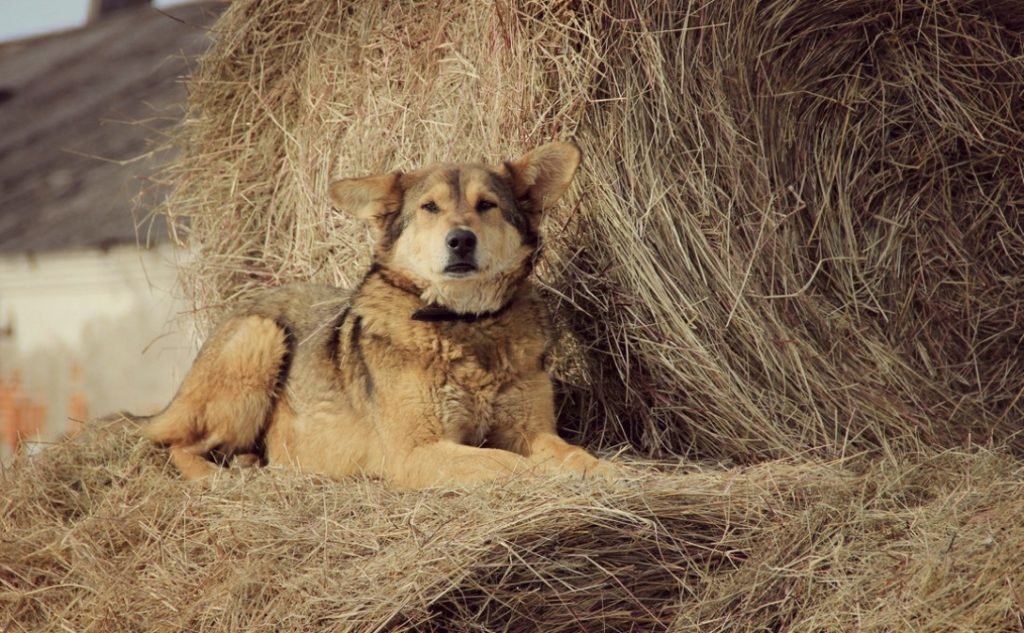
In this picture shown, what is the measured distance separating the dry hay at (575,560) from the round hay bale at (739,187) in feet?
2.39

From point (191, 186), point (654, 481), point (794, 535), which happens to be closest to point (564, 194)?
point (654, 481)

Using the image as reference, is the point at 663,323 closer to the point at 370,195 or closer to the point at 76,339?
the point at 370,195

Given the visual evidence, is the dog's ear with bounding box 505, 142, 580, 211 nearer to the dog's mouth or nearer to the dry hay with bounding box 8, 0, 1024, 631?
the dry hay with bounding box 8, 0, 1024, 631

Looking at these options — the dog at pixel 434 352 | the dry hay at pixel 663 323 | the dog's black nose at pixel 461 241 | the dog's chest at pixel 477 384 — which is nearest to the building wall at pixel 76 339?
the dry hay at pixel 663 323

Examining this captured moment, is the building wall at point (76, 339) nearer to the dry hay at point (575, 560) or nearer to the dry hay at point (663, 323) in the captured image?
the dry hay at point (663, 323)

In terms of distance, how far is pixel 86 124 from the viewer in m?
14.7

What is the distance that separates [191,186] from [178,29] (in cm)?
1101

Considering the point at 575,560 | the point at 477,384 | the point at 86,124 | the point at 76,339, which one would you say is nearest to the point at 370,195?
the point at 477,384

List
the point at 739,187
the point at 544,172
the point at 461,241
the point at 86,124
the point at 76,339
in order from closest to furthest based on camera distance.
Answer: the point at 461,241 → the point at 544,172 → the point at 739,187 → the point at 76,339 → the point at 86,124

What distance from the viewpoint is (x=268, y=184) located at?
5824 mm

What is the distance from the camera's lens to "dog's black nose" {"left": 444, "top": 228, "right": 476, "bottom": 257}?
176 inches

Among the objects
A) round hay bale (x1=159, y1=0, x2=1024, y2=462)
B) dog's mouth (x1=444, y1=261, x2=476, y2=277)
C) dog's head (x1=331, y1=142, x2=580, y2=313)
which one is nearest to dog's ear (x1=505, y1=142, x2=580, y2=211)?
dog's head (x1=331, y1=142, x2=580, y2=313)

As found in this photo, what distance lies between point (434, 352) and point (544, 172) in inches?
30.7

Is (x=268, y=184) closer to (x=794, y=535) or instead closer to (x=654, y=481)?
(x=654, y=481)
